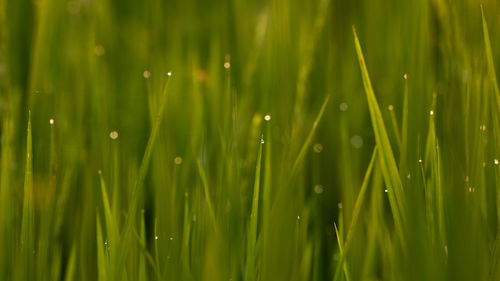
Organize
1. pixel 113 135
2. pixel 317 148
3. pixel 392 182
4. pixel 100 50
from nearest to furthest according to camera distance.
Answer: pixel 392 182 < pixel 113 135 < pixel 317 148 < pixel 100 50

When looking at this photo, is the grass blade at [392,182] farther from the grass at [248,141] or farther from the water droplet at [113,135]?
the water droplet at [113,135]

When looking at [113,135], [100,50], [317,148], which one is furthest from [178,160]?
[100,50]

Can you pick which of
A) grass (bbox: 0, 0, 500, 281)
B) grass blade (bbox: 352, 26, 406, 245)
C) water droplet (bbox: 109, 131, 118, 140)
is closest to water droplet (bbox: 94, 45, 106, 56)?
grass (bbox: 0, 0, 500, 281)

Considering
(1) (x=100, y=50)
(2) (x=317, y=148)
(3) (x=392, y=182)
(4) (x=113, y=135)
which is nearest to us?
(3) (x=392, y=182)

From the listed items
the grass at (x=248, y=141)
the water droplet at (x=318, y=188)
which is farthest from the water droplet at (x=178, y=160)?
the water droplet at (x=318, y=188)

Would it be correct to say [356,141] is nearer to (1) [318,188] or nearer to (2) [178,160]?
(1) [318,188]

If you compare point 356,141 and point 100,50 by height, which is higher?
point 100,50

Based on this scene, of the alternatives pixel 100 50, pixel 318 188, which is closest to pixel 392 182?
pixel 318 188

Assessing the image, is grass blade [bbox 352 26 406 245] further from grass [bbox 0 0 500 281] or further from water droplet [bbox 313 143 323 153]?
water droplet [bbox 313 143 323 153]

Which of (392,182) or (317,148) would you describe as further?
(317,148)
